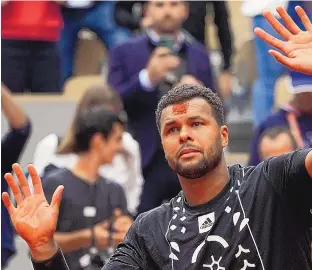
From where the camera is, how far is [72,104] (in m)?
7.55

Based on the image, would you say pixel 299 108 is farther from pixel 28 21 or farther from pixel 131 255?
pixel 131 255

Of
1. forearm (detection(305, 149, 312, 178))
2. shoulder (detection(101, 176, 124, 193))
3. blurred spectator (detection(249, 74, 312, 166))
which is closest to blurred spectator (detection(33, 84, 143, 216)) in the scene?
shoulder (detection(101, 176, 124, 193))

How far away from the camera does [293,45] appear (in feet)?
12.1

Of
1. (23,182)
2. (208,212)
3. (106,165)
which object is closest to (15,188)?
(23,182)

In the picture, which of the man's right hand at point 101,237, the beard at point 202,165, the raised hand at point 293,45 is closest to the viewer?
the raised hand at point 293,45

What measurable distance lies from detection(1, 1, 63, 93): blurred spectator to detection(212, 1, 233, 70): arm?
1.28 metres

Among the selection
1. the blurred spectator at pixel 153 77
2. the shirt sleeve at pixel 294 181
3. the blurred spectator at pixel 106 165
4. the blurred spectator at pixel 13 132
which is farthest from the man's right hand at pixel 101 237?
the shirt sleeve at pixel 294 181

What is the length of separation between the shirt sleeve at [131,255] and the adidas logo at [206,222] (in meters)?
0.25

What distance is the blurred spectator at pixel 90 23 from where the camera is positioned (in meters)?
7.57

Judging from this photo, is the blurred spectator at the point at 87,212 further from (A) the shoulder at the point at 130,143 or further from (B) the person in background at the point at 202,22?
(B) the person in background at the point at 202,22

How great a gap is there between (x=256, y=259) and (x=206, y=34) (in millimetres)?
4745

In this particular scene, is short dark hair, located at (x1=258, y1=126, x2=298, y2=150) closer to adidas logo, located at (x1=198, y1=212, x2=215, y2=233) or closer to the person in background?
the person in background

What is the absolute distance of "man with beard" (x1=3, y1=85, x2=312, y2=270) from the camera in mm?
3537

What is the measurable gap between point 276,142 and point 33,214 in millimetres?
2867
